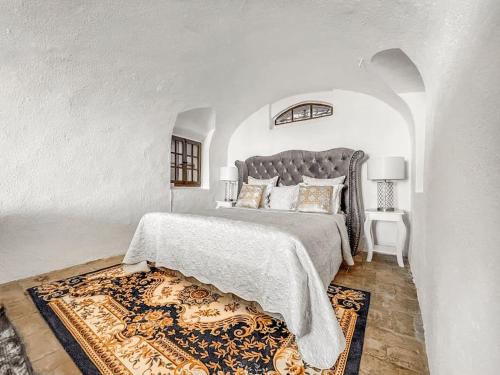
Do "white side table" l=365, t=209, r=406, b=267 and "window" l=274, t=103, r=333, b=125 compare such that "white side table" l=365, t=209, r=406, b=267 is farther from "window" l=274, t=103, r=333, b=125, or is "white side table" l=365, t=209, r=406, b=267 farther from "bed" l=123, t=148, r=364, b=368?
"window" l=274, t=103, r=333, b=125

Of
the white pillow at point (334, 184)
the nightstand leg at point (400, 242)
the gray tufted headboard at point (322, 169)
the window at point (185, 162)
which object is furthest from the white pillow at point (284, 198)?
the window at point (185, 162)

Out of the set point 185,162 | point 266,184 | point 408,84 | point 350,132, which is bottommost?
point 266,184

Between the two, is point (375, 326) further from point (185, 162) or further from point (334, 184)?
point (185, 162)

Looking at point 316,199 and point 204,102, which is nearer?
point 316,199

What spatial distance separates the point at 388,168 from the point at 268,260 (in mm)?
2110

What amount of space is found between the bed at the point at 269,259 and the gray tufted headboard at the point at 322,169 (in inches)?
25.3

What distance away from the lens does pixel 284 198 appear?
327 cm

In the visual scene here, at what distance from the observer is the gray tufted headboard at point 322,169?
10.2ft

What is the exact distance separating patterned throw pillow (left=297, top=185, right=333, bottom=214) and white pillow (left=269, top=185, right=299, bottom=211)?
21 centimetres

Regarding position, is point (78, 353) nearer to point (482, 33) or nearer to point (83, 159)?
point (83, 159)

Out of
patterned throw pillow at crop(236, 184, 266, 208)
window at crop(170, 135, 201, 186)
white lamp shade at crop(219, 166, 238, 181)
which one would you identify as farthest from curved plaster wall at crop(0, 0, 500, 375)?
patterned throw pillow at crop(236, 184, 266, 208)

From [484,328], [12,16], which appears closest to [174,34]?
[12,16]

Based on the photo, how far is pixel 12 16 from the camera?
1.60 m

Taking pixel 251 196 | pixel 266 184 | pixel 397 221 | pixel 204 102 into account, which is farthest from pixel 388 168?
pixel 204 102
